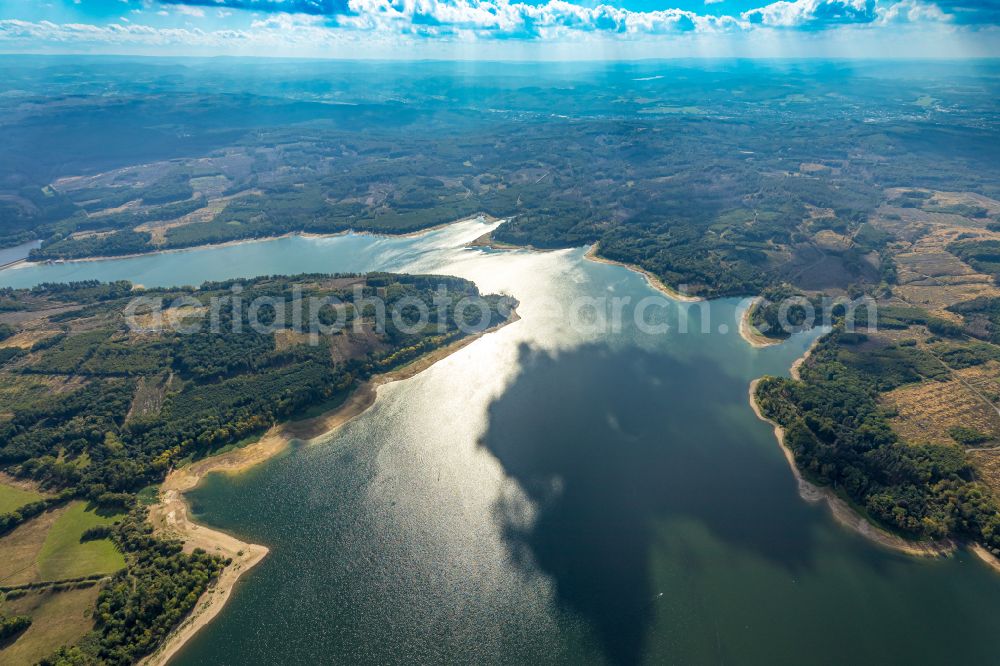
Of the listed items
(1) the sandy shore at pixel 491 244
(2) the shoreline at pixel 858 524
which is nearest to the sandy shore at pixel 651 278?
(1) the sandy shore at pixel 491 244

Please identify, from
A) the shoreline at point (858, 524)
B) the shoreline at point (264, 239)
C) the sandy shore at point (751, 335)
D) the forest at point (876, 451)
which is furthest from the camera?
the shoreline at point (264, 239)

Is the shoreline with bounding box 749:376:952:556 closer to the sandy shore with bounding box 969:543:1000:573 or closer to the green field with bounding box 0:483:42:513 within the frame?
the sandy shore with bounding box 969:543:1000:573

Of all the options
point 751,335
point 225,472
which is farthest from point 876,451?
point 225,472

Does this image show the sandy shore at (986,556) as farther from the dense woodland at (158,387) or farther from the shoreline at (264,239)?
the shoreline at (264,239)

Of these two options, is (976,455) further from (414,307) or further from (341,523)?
(414,307)

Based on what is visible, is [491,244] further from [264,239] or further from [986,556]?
[986,556]

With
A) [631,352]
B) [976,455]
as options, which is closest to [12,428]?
[631,352]

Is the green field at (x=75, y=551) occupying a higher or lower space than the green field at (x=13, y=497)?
lower
